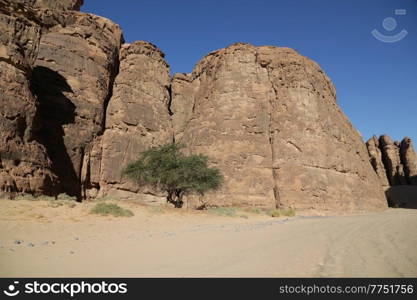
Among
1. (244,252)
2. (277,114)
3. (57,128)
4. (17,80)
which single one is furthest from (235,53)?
(244,252)

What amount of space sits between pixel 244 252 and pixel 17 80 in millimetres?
21544

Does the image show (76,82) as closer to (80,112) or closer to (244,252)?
(80,112)

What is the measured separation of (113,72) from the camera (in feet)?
131

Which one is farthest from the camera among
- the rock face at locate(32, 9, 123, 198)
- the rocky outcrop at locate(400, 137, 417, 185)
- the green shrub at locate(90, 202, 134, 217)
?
the rocky outcrop at locate(400, 137, 417, 185)

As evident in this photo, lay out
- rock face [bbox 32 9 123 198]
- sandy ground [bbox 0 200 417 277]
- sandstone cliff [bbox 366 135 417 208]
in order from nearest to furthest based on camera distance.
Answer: sandy ground [bbox 0 200 417 277] < rock face [bbox 32 9 123 198] < sandstone cliff [bbox 366 135 417 208]

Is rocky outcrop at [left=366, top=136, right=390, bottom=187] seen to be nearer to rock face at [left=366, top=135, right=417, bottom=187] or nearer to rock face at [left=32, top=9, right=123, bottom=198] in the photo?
rock face at [left=366, top=135, right=417, bottom=187]

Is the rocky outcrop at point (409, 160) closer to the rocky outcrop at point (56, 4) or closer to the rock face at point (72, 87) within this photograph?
the rock face at point (72, 87)

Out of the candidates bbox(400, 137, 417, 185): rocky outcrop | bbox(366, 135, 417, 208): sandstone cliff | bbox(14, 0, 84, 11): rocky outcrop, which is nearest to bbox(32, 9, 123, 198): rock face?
bbox(14, 0, 84, 11): rocky outcrop

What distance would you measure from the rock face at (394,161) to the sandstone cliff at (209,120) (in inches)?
1627

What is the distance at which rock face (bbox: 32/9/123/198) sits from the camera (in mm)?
30094

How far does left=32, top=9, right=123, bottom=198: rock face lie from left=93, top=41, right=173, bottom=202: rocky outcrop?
1634 millimetres

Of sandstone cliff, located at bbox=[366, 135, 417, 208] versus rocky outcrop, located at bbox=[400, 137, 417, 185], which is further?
rocky outcrop, located at bbox=[400, 137, 417, 185]

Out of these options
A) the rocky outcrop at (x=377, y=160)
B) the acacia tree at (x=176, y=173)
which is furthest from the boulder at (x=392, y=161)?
the acacia tree at (x=176, y=173)

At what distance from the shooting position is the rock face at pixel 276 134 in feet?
105
